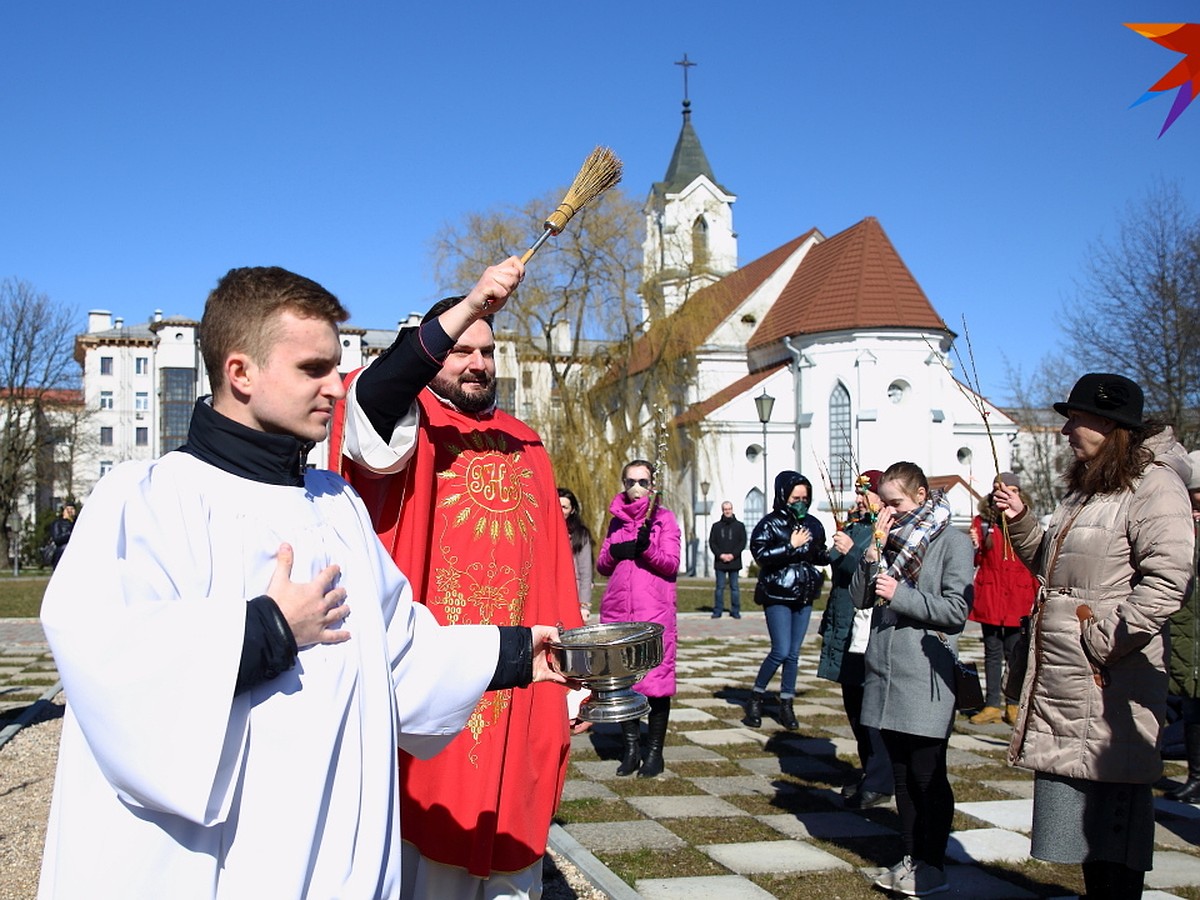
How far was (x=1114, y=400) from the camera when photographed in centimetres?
428

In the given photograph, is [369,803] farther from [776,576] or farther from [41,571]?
[41,571]

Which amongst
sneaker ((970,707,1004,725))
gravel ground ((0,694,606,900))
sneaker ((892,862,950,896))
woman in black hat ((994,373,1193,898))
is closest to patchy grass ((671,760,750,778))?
gravel ground ((0,694,606,900))

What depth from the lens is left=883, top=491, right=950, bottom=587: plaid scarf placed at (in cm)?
548

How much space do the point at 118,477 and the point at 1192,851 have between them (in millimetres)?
5837

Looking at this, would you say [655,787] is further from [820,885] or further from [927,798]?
[927,798]

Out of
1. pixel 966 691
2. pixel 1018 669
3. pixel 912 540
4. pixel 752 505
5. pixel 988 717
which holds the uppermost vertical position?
pixel 752 505

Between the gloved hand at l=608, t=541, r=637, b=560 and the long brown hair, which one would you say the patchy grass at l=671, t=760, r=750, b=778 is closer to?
the gloved hand at l=608, t=541, r=637, b=560

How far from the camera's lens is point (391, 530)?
3.58 m

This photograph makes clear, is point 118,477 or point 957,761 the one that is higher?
point 118,477

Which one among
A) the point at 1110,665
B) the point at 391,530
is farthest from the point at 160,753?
the point at 1110,665

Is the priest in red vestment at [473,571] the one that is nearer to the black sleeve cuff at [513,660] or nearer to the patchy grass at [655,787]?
the black sleeve cuff at [513,660]

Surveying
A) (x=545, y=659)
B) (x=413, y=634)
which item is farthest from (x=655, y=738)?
(x=413, y=634)

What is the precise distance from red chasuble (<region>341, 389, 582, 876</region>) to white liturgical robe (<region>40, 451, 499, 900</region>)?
1.17m

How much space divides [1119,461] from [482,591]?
2.40 m
